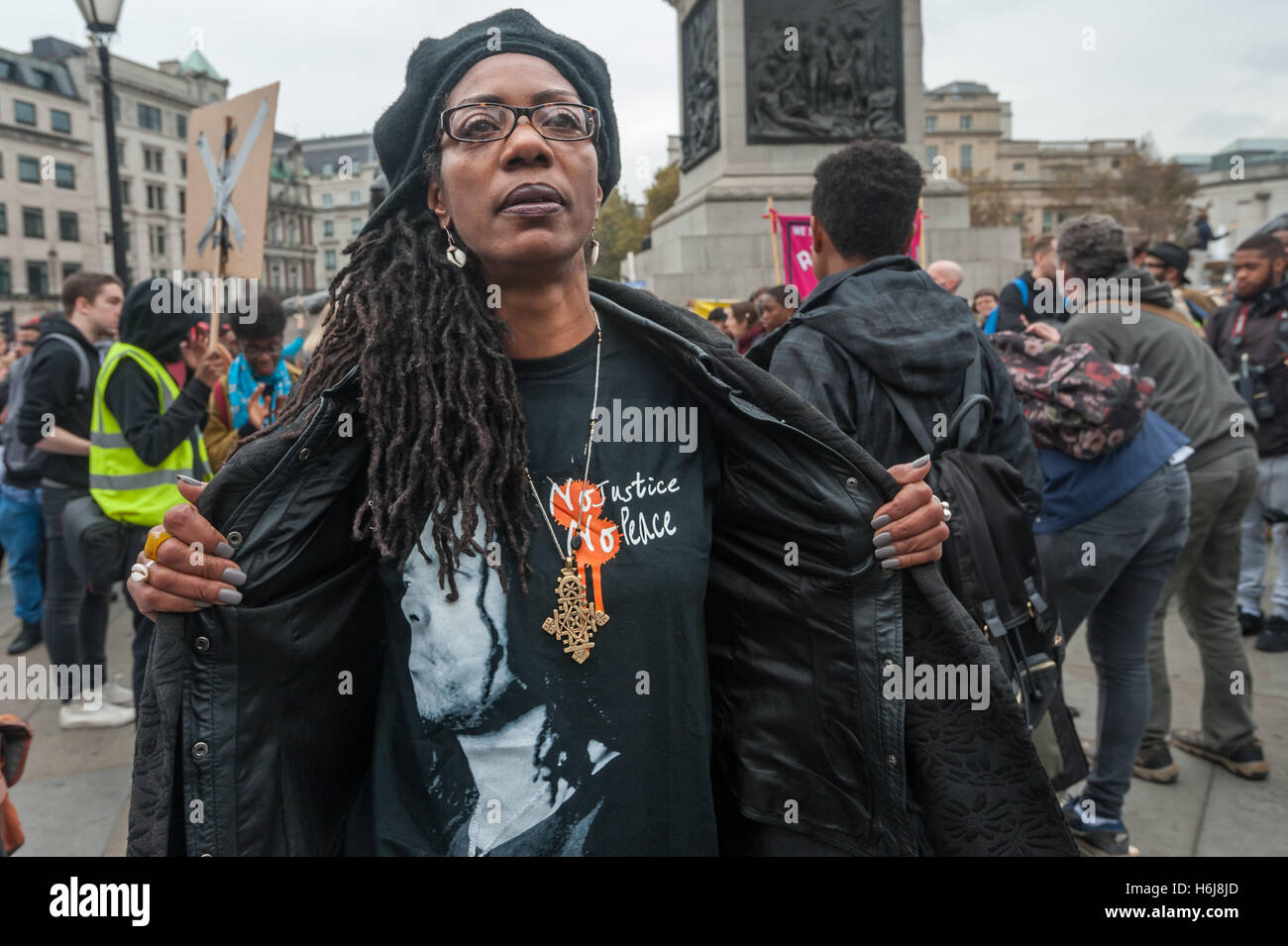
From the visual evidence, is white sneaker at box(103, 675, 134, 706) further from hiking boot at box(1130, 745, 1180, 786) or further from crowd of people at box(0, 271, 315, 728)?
hiking boot at box(1130, 745, 1180, 786)

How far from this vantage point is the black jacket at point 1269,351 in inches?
217

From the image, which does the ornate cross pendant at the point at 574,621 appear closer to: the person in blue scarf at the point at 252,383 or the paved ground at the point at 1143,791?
the paved ground at the point at 1143,791

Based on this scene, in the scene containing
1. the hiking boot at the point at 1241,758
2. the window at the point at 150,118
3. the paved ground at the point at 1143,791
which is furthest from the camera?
the window at the point at 150,118

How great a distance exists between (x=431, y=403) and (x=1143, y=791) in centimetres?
370

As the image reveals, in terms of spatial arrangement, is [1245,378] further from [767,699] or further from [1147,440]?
[767,699]

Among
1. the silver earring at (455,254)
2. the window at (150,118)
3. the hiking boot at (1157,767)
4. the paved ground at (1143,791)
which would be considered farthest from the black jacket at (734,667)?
the window at (150,118)

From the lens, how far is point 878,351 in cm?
248

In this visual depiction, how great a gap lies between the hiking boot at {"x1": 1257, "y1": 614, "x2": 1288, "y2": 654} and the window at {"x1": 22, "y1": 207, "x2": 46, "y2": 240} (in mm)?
65286

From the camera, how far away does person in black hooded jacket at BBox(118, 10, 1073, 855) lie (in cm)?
163

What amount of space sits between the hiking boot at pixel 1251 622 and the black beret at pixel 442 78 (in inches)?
231

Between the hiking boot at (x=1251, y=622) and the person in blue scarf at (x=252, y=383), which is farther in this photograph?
the hiking boot at (x=1251, y=622)

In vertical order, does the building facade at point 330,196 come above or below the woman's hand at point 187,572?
above

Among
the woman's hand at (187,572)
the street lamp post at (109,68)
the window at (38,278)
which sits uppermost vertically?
the window at (38,278)
